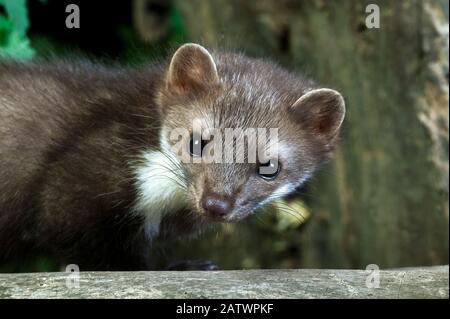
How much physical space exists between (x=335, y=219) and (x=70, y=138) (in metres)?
3.18

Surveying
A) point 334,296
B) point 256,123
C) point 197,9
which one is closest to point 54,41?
point 197,9

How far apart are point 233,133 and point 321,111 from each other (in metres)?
0.74

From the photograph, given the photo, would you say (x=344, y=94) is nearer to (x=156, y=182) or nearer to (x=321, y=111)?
(x=321, y=111)

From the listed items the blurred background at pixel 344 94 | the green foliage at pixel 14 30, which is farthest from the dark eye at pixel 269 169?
the green foliage at pixel 14 30

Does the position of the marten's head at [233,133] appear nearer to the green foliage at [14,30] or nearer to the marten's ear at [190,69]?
the marten's ear at [190,69]

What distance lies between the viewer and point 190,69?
5.25 metres

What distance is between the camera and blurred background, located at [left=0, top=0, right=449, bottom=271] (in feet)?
22.6

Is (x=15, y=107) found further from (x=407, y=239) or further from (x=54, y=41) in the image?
(x=407, y=239)

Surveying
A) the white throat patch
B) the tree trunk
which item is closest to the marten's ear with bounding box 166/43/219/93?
the white throat patch

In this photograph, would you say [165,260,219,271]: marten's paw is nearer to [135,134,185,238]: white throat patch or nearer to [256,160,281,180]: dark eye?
[135,134,185,238]: white throat patch

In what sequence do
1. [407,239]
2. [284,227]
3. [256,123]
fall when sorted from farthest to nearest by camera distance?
[284,227]
[407,239]
[256,123]

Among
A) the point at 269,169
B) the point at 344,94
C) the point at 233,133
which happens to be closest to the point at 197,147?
the point at 233,133

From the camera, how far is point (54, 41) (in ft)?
25.2

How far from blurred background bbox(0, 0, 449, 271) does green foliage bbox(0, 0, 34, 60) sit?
0.01 metres
